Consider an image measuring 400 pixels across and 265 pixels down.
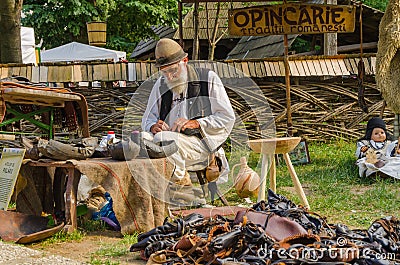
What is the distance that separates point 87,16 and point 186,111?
11.6m

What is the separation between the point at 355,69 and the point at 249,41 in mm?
9029

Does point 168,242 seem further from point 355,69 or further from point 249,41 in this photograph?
point 249,41

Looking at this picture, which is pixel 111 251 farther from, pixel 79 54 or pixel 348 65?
pixel 79 54

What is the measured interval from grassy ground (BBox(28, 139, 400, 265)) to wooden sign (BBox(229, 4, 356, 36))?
5.79 feet

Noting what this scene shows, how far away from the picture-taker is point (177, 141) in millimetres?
5332

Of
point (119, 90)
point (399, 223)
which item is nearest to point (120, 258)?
point (399, 223)

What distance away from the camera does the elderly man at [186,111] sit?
5445 mm

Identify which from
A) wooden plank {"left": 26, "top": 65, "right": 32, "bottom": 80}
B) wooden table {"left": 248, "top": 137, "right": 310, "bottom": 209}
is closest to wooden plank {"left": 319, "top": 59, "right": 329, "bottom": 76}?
wooden table {"left": 248, "top": 137, "right": 310, "bottom": 209}

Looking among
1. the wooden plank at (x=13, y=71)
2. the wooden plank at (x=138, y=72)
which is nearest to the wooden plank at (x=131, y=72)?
the wooden plank at (x=138, y=72)

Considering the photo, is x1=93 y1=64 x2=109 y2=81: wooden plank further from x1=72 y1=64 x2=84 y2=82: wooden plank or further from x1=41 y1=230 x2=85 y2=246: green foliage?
x1=41 y1=230 x2=85 y2=246: green foliage

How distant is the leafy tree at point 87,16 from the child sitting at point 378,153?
33.5 feet

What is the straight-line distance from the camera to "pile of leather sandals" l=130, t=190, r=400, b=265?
343cm

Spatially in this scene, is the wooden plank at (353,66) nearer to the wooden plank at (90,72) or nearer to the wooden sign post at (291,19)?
the wooden sign post at (291,19)

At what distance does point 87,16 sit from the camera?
16672 mm
